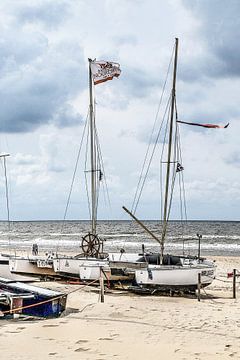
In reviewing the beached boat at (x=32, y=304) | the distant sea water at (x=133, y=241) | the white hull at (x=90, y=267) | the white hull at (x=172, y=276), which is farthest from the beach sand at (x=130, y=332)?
the distant sea water at (x=133, y=241)

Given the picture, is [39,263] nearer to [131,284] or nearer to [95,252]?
[95,252]

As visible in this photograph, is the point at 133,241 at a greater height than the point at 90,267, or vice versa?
the point at 90,267

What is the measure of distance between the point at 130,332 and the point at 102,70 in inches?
709

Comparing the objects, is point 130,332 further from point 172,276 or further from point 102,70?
point 102,70

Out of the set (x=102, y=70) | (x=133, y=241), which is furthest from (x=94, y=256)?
(x=133, y=241)

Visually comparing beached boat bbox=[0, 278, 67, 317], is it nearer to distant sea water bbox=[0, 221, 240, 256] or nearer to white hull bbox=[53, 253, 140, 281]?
white hull bbox=[53, 253, 140, 281]

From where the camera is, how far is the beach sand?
11.6 m

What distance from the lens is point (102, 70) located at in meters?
27.9

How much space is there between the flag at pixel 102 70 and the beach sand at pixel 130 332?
13705mm

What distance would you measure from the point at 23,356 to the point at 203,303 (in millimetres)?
9782

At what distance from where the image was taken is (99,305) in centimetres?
1809

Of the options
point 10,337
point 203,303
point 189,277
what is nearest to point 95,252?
point 189,277

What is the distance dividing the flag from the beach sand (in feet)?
45.0

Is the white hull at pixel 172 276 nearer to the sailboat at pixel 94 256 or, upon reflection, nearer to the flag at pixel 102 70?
the sailboat at pixel 94 256
